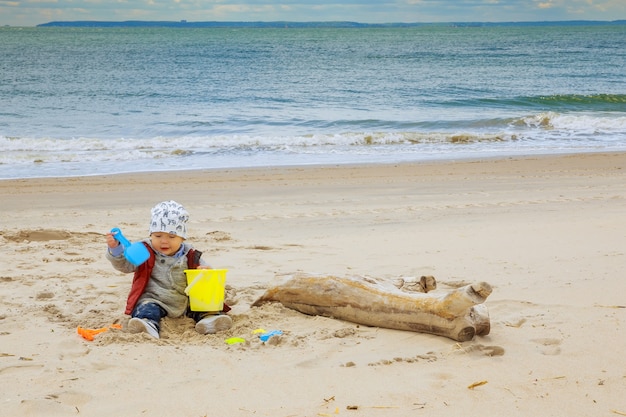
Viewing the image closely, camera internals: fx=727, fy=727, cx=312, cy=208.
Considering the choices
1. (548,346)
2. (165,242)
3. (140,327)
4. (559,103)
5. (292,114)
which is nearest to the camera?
(548,346)

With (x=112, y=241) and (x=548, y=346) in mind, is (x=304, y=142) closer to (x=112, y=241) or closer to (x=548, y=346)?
(x=112, y=241)

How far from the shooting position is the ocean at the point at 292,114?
1452 centimetres

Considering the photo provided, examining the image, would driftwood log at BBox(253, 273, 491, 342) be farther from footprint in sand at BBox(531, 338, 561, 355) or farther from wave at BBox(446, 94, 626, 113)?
wave at BBox(446, 94, 626, 113)

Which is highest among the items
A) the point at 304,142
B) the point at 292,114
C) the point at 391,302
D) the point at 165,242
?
the point at 165,242

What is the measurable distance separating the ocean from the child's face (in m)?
8.04

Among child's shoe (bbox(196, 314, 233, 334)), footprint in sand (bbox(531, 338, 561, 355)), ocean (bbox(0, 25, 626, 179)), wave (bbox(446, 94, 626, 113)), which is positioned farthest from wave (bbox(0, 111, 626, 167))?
footprint in sand (bbox(531, 338, 561, 355))

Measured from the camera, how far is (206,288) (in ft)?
15.2

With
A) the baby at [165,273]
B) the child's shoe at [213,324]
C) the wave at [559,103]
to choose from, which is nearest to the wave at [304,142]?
the wave at [559,103]

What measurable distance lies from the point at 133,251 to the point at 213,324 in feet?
2.19

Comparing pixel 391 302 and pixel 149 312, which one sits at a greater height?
pixel 391 302

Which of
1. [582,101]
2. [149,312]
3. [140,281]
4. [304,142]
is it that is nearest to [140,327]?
[149,312]

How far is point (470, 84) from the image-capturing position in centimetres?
3045

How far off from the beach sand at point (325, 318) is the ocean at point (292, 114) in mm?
3924

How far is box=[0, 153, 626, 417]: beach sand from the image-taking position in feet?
11.2
